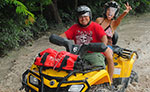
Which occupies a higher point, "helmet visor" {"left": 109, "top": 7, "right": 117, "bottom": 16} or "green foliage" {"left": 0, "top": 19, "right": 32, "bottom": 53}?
"helmet visor" {"left": 109, "top": 7, "right": 117, "bottom": 16}

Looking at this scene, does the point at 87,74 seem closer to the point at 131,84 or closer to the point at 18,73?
the point at 131,84

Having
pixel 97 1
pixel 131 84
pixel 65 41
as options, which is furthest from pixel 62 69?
pixel 97 1

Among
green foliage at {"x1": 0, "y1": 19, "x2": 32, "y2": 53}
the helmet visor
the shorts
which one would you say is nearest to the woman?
the helmet visor

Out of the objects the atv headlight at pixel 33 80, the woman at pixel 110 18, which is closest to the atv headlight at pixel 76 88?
the atv headlight at pixel 33 80

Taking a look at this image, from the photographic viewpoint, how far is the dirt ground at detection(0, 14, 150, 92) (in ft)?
14.0

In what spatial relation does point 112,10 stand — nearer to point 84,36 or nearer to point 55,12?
point 84,36

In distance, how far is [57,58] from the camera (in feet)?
7.88

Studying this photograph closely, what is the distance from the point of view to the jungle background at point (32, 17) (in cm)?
550

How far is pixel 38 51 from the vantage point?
6.29 m

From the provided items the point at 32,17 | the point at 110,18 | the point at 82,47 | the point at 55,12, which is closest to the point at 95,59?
the point at 82,47

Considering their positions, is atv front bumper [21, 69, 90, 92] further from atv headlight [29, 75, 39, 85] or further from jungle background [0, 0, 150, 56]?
jungle background [0, 0, 150, 56]

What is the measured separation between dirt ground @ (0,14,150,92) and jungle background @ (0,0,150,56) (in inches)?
13.6

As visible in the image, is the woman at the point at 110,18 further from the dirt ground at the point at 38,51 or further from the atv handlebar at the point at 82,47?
the atv handlebar at the point at 82,47

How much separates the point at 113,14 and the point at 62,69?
2.04 metres
